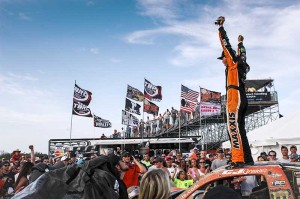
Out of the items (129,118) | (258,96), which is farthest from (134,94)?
(258,96)

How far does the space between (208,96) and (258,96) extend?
36.3ft

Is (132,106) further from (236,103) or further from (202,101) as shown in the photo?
(236,103)

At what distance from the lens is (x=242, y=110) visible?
5402 millimetres

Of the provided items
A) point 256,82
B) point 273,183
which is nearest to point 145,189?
point 273,183

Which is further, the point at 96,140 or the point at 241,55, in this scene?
the point at 96,140

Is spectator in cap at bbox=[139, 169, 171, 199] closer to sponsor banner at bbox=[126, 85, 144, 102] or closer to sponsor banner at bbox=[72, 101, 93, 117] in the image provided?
sponsor banner at bbox=[72, 101, 93, 117]

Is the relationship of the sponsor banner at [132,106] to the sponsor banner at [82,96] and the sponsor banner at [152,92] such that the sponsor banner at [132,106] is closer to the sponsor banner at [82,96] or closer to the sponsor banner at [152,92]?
the sponsor banner at [152,92]

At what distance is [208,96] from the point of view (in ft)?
75.6

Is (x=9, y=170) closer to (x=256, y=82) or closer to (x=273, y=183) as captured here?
(x=273, y=183)

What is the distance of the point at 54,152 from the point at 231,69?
20844 millimetres

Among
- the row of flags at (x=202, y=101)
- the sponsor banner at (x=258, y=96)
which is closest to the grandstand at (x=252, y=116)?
the sponsor banner at (x=258, y=96)

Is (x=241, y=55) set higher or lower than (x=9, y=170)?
higher

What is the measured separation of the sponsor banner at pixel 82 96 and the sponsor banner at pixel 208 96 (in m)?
7.64

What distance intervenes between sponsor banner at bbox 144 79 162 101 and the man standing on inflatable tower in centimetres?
2025
